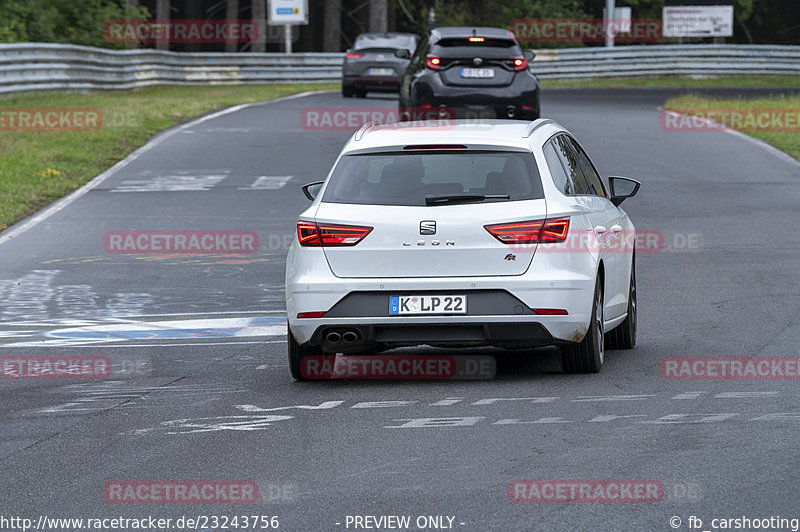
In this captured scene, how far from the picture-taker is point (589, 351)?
954 centimetres

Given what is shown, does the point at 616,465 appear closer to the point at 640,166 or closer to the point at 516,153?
the point at 516,153

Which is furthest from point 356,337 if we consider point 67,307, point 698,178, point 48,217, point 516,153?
point 698,178

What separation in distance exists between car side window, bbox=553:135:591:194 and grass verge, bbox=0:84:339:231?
953 cm

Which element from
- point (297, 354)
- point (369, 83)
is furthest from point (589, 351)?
point (369, 83)

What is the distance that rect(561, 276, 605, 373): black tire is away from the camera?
949 cm

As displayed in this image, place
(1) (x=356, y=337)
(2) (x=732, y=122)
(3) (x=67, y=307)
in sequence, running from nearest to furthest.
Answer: (1) (x=356, y=337), (3) (x=67, y=307), (2) (x=732, y=122)

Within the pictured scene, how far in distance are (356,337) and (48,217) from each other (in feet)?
34.6

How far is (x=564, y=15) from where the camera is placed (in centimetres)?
6153

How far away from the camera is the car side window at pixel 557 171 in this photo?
31.7 feet
